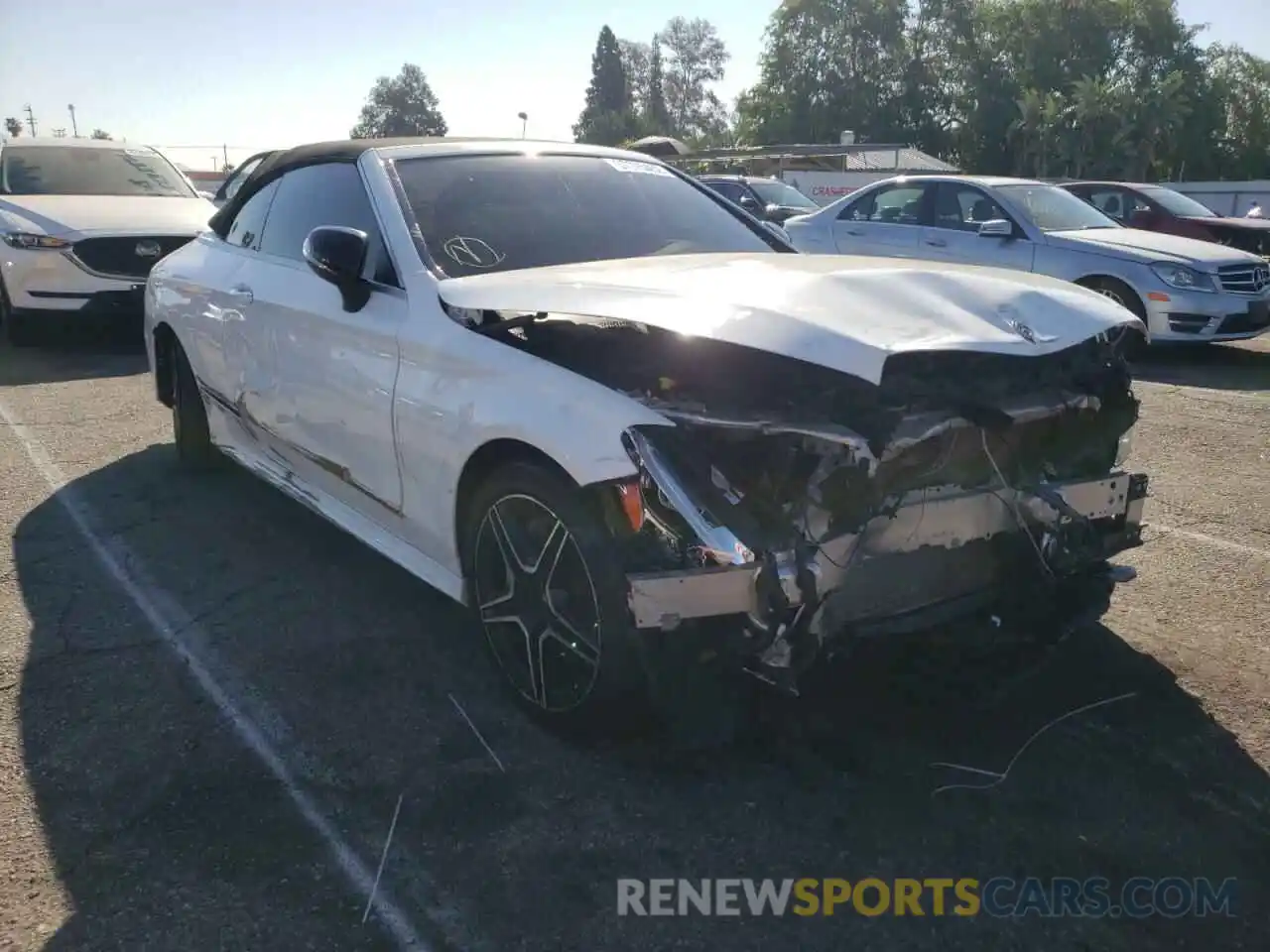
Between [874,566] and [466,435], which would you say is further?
[466,435]

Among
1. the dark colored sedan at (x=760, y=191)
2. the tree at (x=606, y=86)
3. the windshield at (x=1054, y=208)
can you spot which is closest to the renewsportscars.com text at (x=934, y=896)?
the windshield at (x=1054, y=208)

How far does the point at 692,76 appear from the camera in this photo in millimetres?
106062

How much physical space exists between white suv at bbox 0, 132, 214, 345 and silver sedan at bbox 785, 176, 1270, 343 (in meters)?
5.63

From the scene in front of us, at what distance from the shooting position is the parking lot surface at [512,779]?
7.45 feet

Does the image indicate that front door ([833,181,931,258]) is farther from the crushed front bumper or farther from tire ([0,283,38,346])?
tire ([0,283,38,346])

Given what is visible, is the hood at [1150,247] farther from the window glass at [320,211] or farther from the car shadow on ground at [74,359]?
the car shadow on ground at [74,359]

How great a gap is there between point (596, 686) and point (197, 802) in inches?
41.4

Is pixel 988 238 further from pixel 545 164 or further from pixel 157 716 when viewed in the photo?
pixel 157 716

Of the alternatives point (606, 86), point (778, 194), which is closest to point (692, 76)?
point (606, 86)

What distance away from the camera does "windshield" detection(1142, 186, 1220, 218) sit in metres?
13.3

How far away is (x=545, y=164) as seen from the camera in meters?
4.06

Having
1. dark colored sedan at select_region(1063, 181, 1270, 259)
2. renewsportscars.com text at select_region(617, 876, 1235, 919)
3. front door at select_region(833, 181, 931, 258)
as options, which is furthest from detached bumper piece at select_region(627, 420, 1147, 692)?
dark colored sedan at select_region(1063, 181, 1270, 259)

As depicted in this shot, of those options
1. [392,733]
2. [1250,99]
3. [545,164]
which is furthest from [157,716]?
[1250,99]

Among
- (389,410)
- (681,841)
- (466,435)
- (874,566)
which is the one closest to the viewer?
(681,841)
